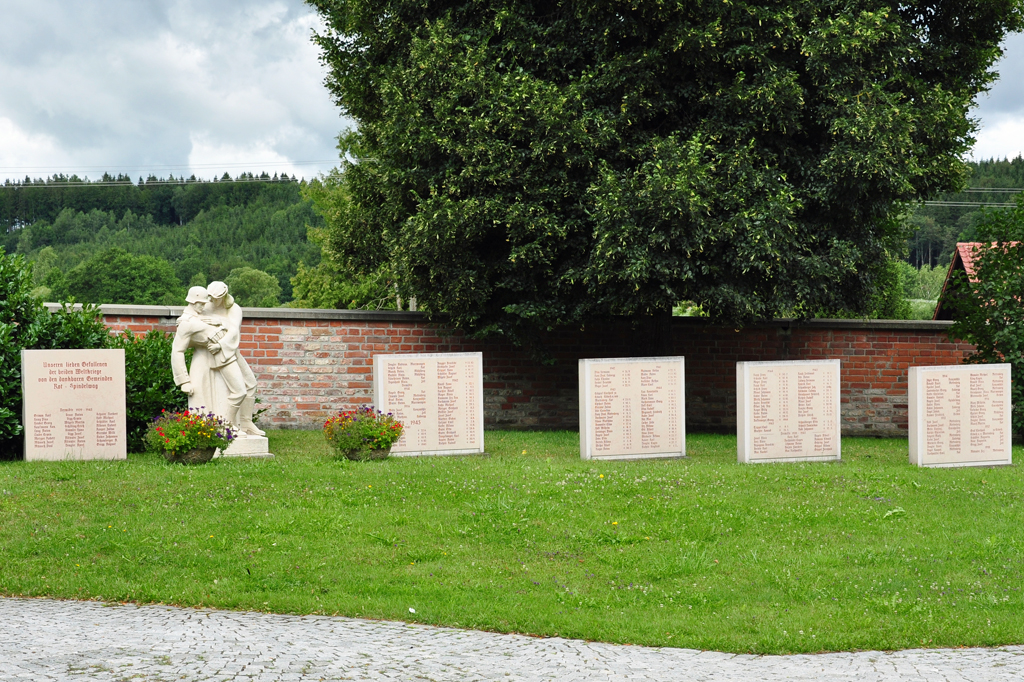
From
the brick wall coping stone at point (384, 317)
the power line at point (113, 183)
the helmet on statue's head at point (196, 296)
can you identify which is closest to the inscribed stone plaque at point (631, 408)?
the helmet on statue's head at point (196, 296)

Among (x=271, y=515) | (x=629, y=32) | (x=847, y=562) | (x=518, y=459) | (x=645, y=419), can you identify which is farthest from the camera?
(x=629, y=32)

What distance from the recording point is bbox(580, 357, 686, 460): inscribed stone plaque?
478 inches

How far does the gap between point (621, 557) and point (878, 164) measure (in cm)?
872

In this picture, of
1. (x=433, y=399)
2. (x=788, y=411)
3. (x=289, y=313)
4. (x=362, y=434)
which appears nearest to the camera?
(x=362, y=434)

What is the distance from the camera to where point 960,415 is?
1249 centimetres

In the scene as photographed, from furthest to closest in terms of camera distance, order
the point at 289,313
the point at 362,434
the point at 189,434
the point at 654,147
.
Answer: the point at 289,313 → the point at 654,147 → the point at 362,434 → the point at 189,434

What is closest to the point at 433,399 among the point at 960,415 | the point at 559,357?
the point at 559,357

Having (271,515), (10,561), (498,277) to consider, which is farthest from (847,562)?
(498,277)

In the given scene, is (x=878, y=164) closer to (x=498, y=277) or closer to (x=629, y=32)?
(x=629, y=32)

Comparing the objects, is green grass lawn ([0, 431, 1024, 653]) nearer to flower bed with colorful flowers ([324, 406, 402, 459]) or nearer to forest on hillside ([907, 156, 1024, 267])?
flower bed with colorful flowers ([324, 406, 402, 459])

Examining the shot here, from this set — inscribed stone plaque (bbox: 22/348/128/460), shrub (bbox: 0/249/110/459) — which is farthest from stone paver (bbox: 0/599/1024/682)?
shrub (bbox: 0/249/110/459)

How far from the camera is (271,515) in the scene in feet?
27.0

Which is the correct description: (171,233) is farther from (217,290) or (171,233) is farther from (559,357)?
(217,290)

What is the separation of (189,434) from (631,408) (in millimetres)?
5468
